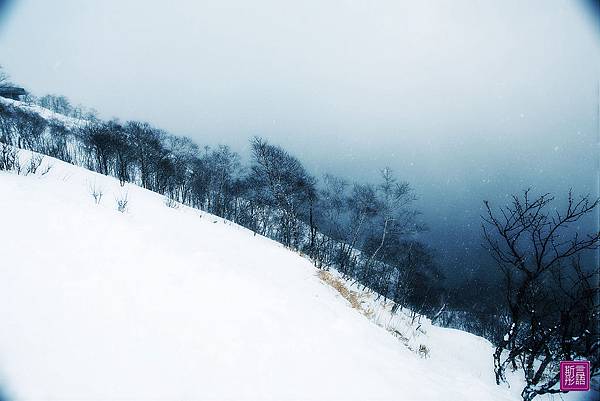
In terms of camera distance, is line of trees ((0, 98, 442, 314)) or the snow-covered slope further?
line of trees ((0, 98, 442, 314))

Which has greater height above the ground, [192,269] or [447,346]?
[192,269]

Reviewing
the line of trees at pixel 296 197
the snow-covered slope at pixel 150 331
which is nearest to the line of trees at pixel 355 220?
the line of trees at pixel 296 197

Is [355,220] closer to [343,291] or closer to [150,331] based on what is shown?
[343,291]

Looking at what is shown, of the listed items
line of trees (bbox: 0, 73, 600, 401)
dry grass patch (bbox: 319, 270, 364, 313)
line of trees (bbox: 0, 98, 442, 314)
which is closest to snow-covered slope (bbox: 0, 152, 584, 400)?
line of trees (bbox: 0, 73, 600, 401)

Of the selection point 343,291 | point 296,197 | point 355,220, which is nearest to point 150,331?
point 343,291

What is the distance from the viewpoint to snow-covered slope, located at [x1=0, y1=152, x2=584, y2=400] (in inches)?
78.1

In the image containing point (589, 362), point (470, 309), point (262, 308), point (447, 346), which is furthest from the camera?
point (470, 309)

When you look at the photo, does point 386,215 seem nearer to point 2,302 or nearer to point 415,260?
point 415,260

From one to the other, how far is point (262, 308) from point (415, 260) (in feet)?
Result: 92.0

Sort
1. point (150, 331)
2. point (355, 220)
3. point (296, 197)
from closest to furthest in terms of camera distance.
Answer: point (150, 331) < point (296, 197) < point (355, 220)

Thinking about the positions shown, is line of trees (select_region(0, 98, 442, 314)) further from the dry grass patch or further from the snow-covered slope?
the snow-covered slope

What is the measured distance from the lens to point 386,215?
2278 centimetres

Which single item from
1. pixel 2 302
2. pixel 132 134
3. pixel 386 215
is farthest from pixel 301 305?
pixel 132 134

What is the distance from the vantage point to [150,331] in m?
2.52
